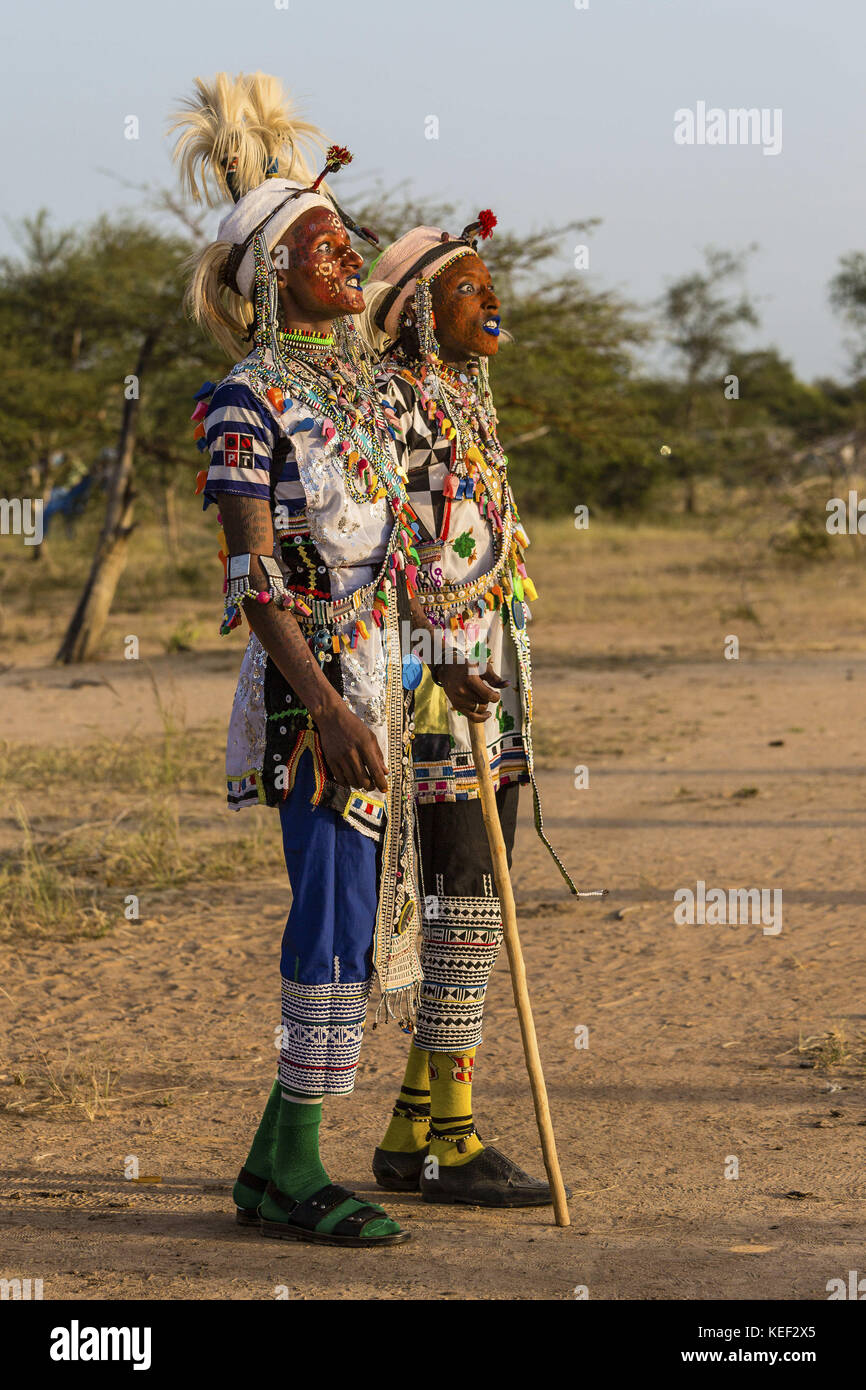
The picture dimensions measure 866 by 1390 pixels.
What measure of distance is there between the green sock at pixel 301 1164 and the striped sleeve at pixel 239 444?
3.78 ft

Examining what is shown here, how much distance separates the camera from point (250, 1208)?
10.1 feet

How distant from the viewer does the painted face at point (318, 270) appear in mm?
2916

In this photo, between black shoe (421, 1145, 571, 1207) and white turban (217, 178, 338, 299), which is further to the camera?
black shoe (421, 1145, 571, 1207)

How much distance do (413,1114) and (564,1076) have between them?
2.38 feet

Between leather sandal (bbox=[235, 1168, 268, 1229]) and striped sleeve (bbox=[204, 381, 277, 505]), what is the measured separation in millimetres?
1328

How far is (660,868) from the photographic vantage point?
6.09 m

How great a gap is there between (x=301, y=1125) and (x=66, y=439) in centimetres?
1598

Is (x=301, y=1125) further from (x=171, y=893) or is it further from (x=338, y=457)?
(x=171, y=893)

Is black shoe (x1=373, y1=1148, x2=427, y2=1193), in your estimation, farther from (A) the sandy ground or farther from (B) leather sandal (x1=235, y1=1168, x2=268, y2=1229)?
(B) leather sandal (x1=235, y1=1168, x2=268, y2=1229)

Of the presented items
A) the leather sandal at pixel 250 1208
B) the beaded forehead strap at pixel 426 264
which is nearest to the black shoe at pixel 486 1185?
the leather sandal at pixel 250 1208

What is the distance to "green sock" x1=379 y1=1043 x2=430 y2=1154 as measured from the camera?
3375 millimetres

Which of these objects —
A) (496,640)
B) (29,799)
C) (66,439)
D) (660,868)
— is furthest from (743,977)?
(66,439)

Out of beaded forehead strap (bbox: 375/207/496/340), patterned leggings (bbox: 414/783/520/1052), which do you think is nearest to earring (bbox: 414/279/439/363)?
beaded forehead strap (bbox: 375/207/496/340)

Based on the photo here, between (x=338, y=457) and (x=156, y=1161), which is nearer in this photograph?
(x=338, y=457)
